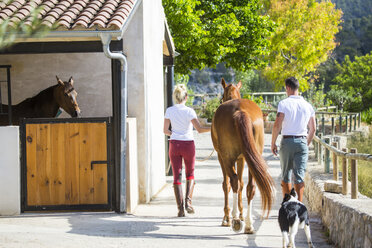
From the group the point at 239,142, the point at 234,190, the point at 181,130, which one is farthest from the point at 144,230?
the point at 239,142

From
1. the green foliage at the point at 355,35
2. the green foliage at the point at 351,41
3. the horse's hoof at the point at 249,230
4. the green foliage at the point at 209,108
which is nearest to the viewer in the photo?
the horse's hoof at the point at 249,230

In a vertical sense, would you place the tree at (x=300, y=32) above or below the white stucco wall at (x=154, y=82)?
above

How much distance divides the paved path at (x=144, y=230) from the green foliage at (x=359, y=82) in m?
26.6

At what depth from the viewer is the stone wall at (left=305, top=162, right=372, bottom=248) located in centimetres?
562

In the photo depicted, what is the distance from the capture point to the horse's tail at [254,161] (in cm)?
652

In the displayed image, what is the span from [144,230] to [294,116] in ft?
8.20

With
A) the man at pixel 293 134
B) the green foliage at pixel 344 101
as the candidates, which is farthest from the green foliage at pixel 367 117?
the man at pixel 293 134

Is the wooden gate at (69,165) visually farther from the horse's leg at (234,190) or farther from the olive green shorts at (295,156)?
the olive green shorts at (295,156)

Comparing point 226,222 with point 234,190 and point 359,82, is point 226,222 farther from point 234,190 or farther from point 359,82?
point 359,82

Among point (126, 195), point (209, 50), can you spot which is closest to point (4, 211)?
point (126, 195)

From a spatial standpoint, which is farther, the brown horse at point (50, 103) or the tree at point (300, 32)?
the tree at point (300, 32)

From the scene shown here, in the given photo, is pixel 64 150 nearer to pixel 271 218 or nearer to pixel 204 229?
pixel 204 229

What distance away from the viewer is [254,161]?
6715mm

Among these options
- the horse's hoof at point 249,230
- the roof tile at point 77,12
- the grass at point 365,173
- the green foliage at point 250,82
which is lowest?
the horse's hoof at point 249,230
